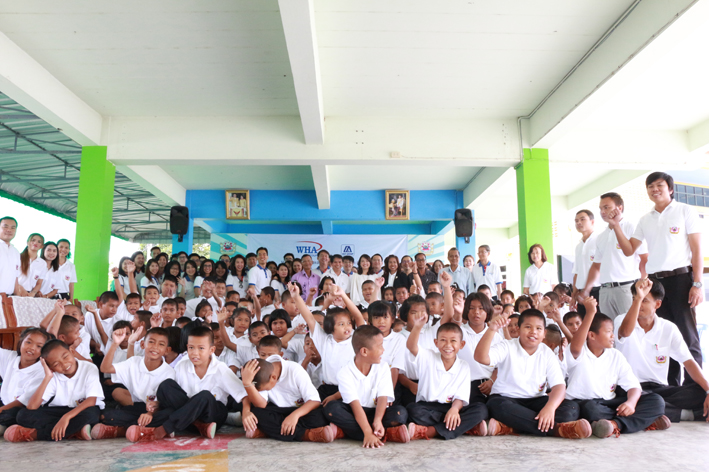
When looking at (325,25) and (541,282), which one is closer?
(325,25)

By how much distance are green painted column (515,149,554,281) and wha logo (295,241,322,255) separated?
5.74m

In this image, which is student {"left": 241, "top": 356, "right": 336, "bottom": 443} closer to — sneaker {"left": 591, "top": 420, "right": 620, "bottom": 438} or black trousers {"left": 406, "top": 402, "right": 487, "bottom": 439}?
black trousers {"left": 406, "top": 402, "right": 487, "bottom": 439}

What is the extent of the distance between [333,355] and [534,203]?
395 centimetres

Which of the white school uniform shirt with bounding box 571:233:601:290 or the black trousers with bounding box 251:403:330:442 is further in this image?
the white school uniform shirt with bounding box 571:233:601:290

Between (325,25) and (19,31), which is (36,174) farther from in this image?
(325,25)

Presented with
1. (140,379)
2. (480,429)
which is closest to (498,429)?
(480,429)

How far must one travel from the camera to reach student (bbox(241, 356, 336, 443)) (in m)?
2.93

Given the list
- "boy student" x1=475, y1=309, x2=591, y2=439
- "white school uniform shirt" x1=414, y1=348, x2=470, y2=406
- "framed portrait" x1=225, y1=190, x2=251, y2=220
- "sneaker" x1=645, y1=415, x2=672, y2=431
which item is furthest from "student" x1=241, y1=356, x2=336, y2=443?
"framed portrait" x1=225, y1=190, x2=251, y2=220

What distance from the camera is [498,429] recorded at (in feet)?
10.0

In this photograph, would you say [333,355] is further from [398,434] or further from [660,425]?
[660,425]

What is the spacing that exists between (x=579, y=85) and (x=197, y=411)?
4622mm

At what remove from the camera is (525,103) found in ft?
19.7

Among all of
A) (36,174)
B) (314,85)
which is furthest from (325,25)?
(36,174)

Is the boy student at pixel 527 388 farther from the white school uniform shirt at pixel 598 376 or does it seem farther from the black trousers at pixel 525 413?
the white school uniform shirt at pixel 598 376
